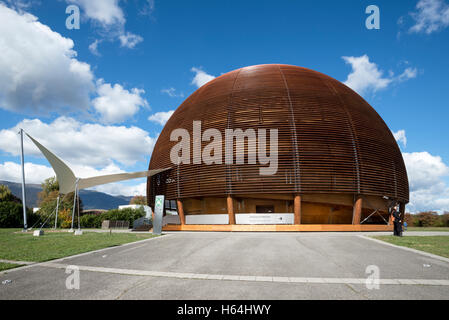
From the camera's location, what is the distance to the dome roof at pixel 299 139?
1878cm

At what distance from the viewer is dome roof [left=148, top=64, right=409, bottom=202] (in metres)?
18.8

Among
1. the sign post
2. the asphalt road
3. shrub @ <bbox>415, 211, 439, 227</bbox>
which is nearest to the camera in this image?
the asphalt road

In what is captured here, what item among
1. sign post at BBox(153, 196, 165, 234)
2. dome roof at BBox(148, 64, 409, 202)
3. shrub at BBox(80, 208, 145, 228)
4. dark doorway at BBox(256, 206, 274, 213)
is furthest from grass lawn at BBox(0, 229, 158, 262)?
shrub at BBox(80, 208, 145, 228)

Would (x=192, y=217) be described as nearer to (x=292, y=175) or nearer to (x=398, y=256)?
(x=292, y=175)

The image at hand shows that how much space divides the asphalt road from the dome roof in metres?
11.3

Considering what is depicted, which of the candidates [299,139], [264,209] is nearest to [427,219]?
[264,209]

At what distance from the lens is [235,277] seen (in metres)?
5.03

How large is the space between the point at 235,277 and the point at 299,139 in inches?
619

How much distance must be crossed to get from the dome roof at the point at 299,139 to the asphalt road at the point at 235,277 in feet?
37.0

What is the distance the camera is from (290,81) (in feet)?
73.8

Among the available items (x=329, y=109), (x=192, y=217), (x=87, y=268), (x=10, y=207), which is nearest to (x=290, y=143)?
(x=329, y=109)

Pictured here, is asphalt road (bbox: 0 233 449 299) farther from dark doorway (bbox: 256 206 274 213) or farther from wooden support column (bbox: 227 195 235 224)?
dark doorway (bbox: 256 206 274 213)

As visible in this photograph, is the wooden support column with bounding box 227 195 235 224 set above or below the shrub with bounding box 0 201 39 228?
above
